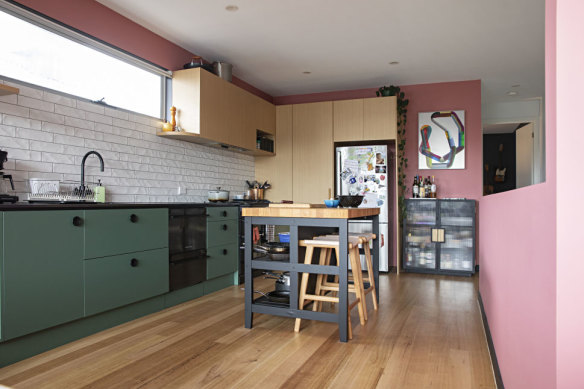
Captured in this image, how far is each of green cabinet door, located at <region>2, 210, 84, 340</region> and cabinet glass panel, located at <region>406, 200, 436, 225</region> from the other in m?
4.20

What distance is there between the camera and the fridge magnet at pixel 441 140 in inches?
228

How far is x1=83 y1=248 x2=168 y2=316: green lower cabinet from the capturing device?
2.69 m

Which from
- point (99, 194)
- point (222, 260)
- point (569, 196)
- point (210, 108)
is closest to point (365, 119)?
point (210, 108)

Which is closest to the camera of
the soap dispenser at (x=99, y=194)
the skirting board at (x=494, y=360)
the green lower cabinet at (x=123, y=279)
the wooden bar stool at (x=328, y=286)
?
the skirting board at (x=494, y=360)

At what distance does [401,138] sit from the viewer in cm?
595

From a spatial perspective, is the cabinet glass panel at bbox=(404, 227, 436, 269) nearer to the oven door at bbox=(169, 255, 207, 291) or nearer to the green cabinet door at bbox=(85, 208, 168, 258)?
the oven door at bbox=(169, 255, 207, 291)

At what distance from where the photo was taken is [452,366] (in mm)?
2242

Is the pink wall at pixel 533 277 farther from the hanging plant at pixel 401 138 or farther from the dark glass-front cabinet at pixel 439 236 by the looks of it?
the hanging plant at pixel 401 138

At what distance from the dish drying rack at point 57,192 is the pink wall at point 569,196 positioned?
281 cm

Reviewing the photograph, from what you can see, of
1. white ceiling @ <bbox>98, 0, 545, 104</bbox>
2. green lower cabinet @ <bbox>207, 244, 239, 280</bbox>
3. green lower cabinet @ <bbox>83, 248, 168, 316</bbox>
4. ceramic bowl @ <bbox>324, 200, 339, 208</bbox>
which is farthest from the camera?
green lower cabinet @ <bbox>207, 244, 239, 280</bbox>

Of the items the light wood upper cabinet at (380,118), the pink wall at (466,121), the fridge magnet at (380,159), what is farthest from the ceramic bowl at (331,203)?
the pink wall at (466,121)

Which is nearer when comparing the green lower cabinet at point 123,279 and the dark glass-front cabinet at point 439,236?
the green lower cabinet at point 123,279

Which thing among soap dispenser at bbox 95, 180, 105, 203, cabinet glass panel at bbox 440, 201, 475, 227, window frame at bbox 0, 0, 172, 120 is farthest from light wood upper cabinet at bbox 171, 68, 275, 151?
cabinet glass panel at bbox 440, 201, 475, 227

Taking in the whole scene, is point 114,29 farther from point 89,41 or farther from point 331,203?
point 331,203
